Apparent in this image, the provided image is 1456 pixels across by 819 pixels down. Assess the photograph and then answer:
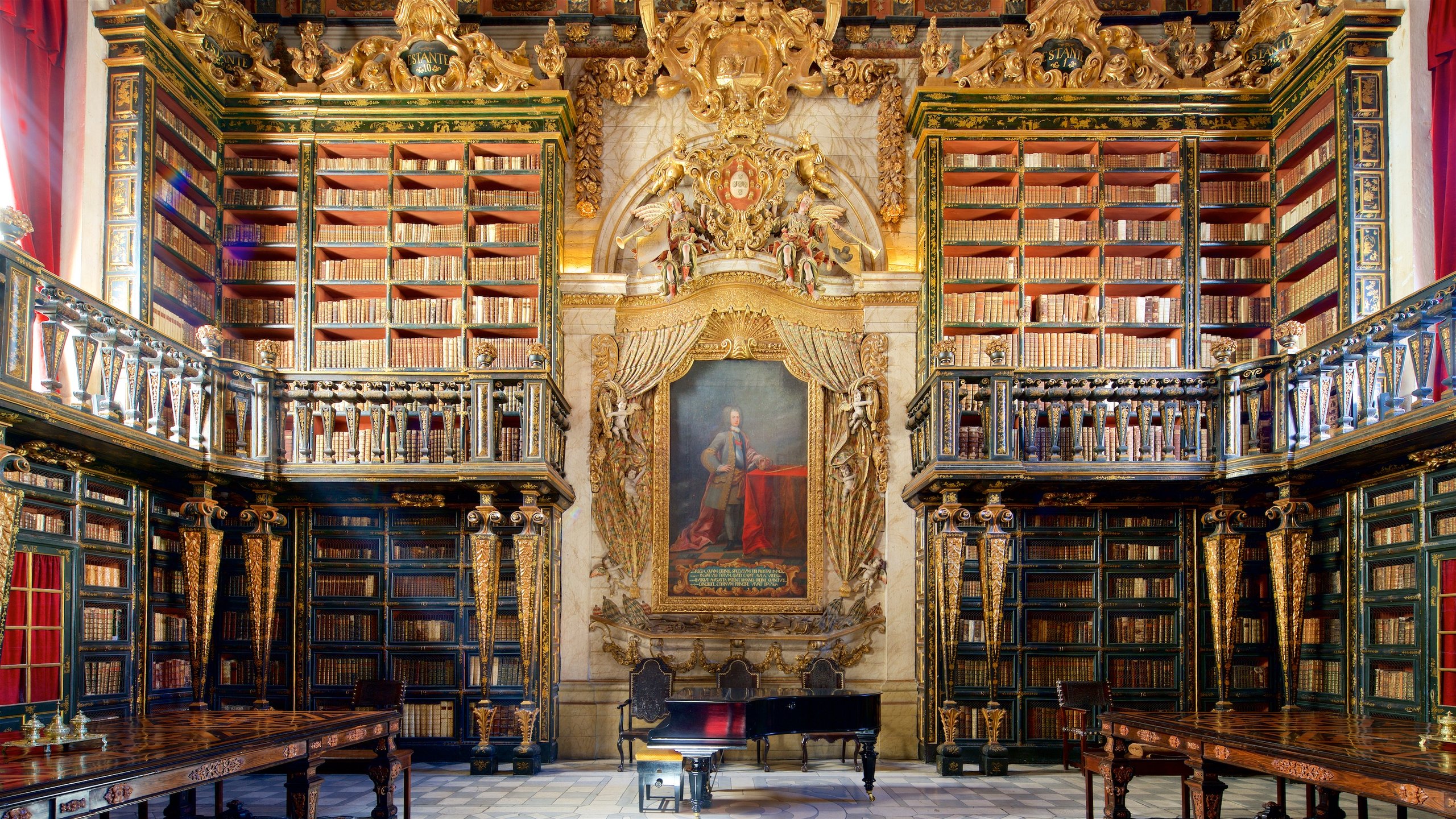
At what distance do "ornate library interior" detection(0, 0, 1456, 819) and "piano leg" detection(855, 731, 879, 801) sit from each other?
3 centimetres

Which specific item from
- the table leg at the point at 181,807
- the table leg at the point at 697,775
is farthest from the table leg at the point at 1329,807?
the table leg at the point at 181,807

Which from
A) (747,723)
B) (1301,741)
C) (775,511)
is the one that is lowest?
(747,723)

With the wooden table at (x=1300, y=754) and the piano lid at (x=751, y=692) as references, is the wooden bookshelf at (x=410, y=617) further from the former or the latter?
the wooden table at (x=1300, y=754)

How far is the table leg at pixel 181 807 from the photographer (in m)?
7.05

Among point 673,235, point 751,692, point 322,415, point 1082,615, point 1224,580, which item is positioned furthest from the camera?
point 673,235

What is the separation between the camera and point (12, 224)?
19.7 ft

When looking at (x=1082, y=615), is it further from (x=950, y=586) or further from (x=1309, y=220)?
(x=1309, y=220)

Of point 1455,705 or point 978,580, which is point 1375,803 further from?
point 978,580

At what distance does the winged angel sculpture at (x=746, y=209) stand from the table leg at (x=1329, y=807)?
250 inches

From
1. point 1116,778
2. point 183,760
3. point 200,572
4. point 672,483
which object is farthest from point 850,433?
point 183,760

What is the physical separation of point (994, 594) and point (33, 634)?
7036 mm

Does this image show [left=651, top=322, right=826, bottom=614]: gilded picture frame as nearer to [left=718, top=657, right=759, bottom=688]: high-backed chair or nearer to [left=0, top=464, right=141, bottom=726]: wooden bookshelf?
[left=718, top=657, right=759, bottom=688]: high-backed chair

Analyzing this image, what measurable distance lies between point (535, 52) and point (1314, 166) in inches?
277

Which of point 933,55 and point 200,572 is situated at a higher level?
point 933,55
